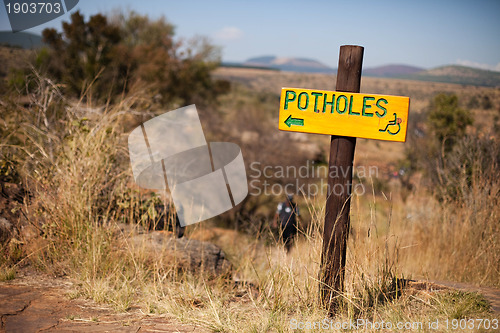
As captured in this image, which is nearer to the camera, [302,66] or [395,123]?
[395,123]

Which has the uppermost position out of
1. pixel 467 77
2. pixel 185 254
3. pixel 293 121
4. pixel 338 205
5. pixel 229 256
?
pixel 467 77

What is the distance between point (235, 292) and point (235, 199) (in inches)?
288

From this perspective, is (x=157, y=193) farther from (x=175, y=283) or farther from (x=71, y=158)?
(x=175, y=283)

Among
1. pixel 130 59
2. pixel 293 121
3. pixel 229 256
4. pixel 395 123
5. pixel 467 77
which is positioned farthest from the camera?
pixel 130 59

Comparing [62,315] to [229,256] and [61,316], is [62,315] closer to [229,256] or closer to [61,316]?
[61,316]

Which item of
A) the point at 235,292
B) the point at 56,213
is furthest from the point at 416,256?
the point at 56,213

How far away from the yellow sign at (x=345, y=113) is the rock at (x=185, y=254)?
1.72 m

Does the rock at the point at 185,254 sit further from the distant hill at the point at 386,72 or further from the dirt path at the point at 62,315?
the distant hill at the point at 386,72

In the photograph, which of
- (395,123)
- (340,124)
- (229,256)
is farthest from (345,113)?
(229,256)

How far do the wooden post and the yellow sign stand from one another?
94mm

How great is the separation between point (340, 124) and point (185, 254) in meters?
2.35

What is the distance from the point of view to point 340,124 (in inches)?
118

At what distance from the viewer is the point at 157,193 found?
4.97 metres

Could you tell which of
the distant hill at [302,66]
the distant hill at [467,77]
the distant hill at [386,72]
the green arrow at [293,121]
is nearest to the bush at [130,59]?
the distant hill at [302,66]
